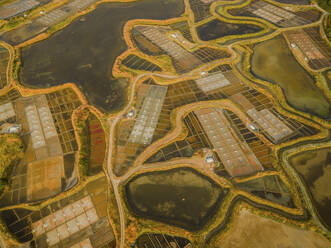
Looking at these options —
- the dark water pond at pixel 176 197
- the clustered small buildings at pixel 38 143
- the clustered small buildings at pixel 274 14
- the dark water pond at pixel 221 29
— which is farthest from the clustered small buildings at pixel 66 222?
the clustered small buildings at pixel 274 14

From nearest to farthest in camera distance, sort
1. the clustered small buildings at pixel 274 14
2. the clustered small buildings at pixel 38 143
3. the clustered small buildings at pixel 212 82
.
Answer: the clustered small buildings at pixel 38 143 → the clustered small buildings at pixel 212 82 → the clustered small buildings at pixel 274 14

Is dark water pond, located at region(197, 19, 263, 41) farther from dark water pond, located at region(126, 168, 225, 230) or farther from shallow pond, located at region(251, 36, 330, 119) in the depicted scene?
dark water pond, located at region(126, 168, 225, 230)

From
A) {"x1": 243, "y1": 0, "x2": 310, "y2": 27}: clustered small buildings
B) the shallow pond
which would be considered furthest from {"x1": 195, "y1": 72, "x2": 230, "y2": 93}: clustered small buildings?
{"x1": 243, "y1": 0, "x2": 310, "y2": 27}: clustered small buildings

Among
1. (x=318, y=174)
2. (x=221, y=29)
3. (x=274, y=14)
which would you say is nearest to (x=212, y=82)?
(x=221, y=29)

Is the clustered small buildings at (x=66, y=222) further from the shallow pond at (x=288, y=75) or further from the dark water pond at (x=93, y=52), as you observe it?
the shallow pond at (x=288, y=75)

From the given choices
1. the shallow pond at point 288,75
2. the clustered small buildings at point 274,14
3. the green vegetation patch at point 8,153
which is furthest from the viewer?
the clustered small buildings at point 274,14

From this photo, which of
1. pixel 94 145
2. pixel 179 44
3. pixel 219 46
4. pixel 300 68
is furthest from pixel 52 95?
pixel 300 68
